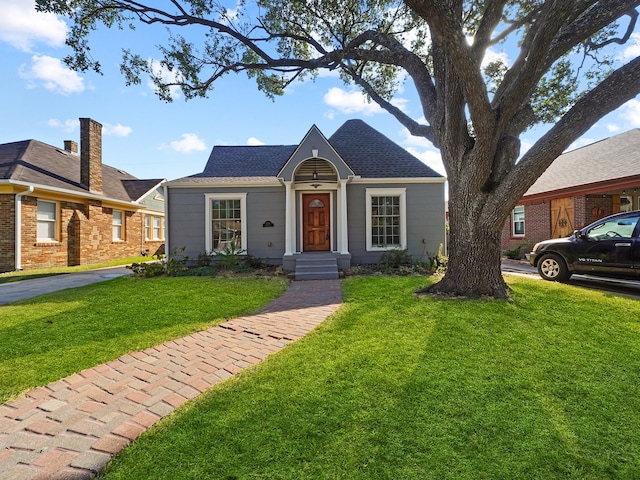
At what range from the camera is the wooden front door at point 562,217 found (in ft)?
42.1

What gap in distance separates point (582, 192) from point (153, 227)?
23.1 metres

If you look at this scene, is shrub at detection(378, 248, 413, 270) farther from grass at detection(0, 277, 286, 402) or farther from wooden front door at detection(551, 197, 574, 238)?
wooden front door at detection(551, 197, 574, 238)

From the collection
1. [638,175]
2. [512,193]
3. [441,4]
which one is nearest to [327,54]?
[441,4]

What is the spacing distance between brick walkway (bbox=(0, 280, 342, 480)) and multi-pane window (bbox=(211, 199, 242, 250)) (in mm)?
6515

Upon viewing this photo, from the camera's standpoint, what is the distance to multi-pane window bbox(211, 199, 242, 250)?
10.8 meters

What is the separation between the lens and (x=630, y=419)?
234cm

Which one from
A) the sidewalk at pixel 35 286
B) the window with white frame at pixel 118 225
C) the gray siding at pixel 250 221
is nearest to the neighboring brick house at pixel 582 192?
the gray siding at pixel 250 221

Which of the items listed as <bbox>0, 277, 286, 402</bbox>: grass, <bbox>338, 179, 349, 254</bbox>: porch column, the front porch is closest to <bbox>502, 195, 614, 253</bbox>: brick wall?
<bbox>338, 179, 349, 254</bbox>: porch column

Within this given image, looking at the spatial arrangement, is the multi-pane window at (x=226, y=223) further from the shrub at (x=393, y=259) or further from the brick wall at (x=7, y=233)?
the brick wall at (x=7, y=233)

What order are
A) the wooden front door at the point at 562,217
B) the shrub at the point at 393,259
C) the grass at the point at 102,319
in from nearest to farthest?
the grass at the point at 102,319 < the shrub at the point at 393,259 < the wooden front door at the point at 562,217

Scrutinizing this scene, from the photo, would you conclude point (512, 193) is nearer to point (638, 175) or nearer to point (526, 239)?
point (638, 175)

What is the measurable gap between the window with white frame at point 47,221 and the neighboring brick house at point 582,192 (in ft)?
67.8

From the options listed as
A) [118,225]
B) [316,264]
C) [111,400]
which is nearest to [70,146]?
[118,225]

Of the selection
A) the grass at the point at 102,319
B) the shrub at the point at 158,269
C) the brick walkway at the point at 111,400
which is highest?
the shrub at the point at 158,269
